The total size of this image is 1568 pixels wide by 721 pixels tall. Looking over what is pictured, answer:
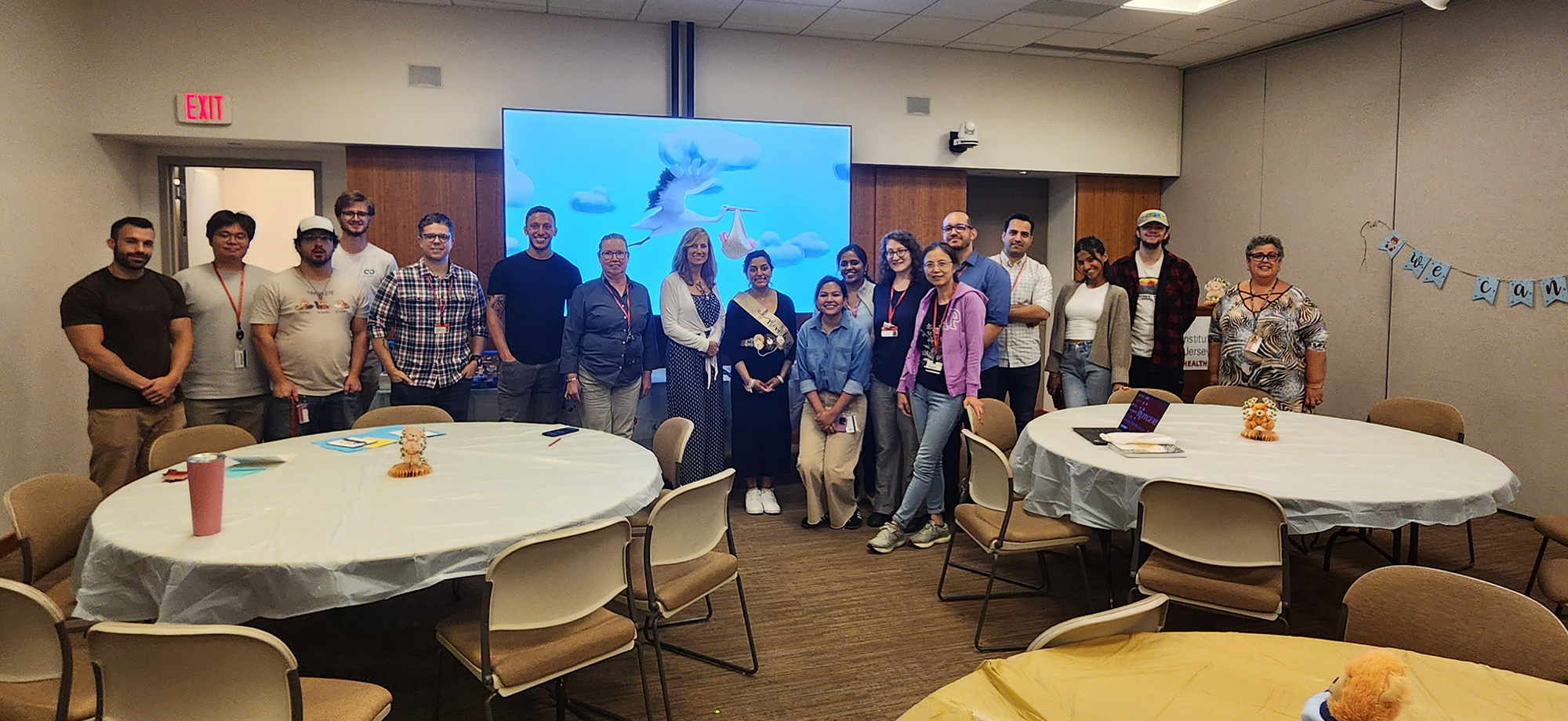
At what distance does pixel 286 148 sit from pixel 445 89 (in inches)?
50.3

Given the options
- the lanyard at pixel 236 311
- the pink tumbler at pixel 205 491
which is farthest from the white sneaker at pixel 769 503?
the pink tumbler at pixel 205 491

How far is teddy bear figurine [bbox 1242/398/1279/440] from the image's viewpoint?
3426 millimetres

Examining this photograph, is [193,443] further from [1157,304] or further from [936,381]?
[1157,304]

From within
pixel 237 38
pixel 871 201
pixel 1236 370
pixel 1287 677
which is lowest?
pixel 1287 677

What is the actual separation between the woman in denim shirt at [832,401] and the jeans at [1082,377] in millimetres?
1226

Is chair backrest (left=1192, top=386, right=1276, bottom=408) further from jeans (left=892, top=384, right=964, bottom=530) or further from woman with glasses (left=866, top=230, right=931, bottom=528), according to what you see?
woman with glasses (left=866, top=230, right=931, bottom=528)

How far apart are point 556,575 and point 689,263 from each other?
119 inches

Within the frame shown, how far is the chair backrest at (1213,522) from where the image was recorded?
8.38 feet

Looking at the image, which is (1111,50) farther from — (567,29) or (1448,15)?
(567,29)

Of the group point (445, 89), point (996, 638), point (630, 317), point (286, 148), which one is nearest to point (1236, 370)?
point (996, 638)

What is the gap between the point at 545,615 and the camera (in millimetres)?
2184

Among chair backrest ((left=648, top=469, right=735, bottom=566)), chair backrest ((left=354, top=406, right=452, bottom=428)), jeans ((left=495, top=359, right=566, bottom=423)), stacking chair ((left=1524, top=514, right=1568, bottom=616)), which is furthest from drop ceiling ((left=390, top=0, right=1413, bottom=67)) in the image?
A: chair backrest ((left=648, top=469, right=735, bottom=566))

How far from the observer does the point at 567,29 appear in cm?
603

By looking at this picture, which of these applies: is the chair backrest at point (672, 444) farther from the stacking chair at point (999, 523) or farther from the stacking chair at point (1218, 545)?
the stacking chair at point (1218, 545)
